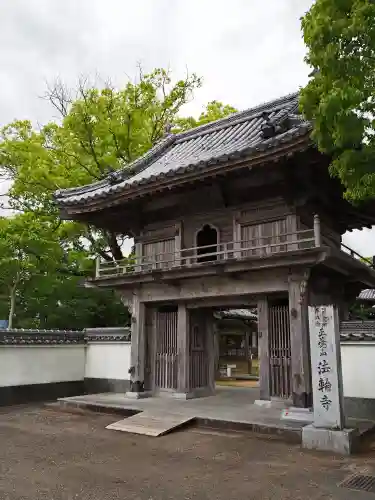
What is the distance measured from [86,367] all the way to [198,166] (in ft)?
32.0

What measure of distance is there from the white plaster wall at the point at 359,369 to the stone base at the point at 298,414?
1783mm

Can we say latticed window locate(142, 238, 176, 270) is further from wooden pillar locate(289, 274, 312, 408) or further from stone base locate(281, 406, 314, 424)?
stone base locate(281, 406, 314, 424)

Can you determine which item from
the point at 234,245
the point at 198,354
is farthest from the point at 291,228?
the point at 198,354

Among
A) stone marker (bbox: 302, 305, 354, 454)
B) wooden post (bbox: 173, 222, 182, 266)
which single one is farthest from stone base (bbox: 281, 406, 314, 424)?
wooden post (bbox: 173, 222, 182, 266)

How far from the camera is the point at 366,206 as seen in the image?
12672mm

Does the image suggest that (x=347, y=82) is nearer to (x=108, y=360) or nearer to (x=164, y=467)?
(x=164, y=467)

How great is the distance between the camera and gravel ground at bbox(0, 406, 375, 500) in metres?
5.98

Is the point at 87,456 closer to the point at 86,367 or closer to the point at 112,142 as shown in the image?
the point at 86,367

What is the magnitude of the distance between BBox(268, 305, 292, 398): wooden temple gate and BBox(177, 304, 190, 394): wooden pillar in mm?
2930

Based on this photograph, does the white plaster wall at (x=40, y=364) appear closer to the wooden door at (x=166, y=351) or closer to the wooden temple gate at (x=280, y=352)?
the wooden door at (x=166, y=351)

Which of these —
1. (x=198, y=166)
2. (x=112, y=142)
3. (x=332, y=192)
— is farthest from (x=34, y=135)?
(x=332, y=192)

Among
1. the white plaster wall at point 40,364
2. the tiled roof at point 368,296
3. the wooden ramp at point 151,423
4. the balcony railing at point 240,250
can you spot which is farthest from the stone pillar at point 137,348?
the tiled roof at point 368,296

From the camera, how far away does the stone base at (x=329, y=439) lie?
7.93 meters

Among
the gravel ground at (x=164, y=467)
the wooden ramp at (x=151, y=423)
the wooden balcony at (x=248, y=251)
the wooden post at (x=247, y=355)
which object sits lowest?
the gravel ground at (x=164, y=467)
